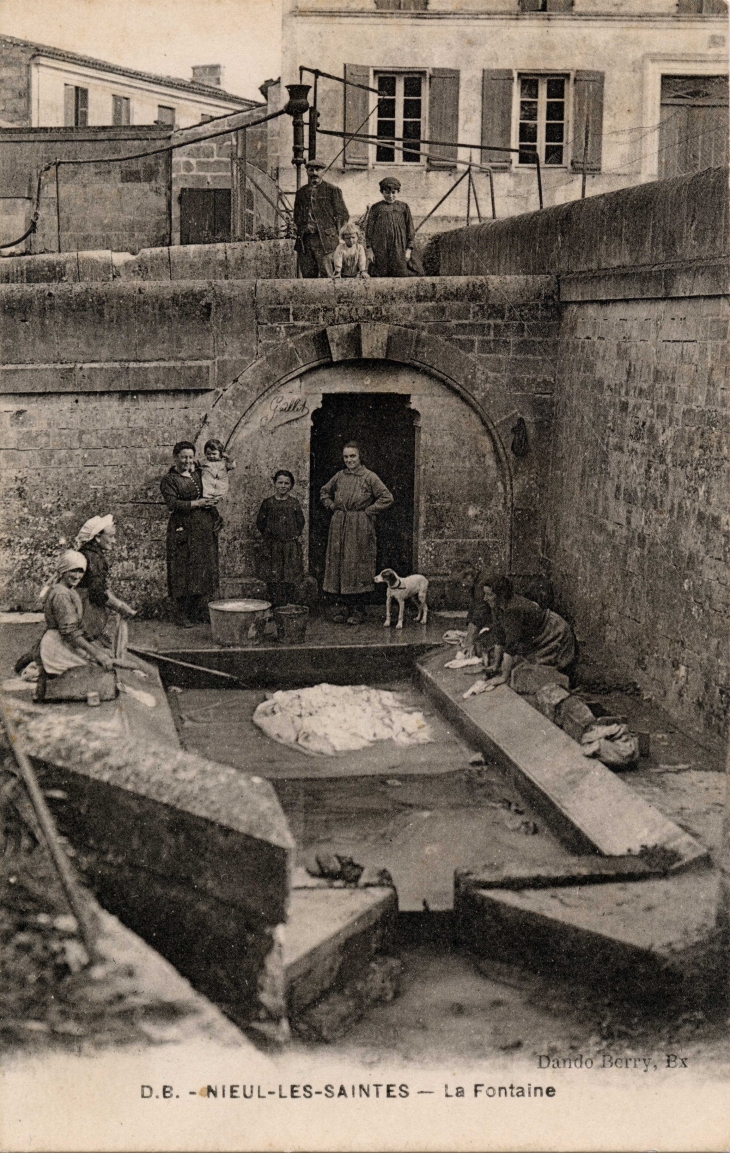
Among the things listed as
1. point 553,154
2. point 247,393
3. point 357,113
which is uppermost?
A: point 357,113

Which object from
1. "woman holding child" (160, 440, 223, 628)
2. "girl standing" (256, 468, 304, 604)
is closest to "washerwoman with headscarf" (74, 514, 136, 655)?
"woman holding child" (160, 440, 223, 628)

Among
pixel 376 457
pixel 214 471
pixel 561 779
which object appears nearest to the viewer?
pixel 561 779

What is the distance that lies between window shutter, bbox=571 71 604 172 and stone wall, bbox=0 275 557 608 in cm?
743

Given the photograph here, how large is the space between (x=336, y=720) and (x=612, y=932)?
13.7 feet

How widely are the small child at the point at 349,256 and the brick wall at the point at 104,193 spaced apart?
720cm

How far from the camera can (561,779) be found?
927 centimetres

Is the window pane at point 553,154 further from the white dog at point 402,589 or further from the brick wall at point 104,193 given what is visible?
the white dog at point 402,589

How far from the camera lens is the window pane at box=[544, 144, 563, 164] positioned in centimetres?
2025

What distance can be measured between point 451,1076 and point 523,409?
8.62 metres

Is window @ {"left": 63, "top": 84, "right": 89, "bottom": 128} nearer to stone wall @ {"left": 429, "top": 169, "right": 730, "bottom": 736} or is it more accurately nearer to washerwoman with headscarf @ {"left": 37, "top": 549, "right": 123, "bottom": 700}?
stone wall @ {"left": 429, "top": 169, "right": 730, "bottom": 736}

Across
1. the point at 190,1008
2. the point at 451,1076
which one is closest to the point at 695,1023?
the point at 451,1076

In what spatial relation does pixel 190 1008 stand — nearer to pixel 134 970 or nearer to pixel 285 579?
pixel 134 970

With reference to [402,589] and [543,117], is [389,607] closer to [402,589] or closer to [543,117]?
[402,589]

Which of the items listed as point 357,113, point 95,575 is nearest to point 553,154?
point 357,113
